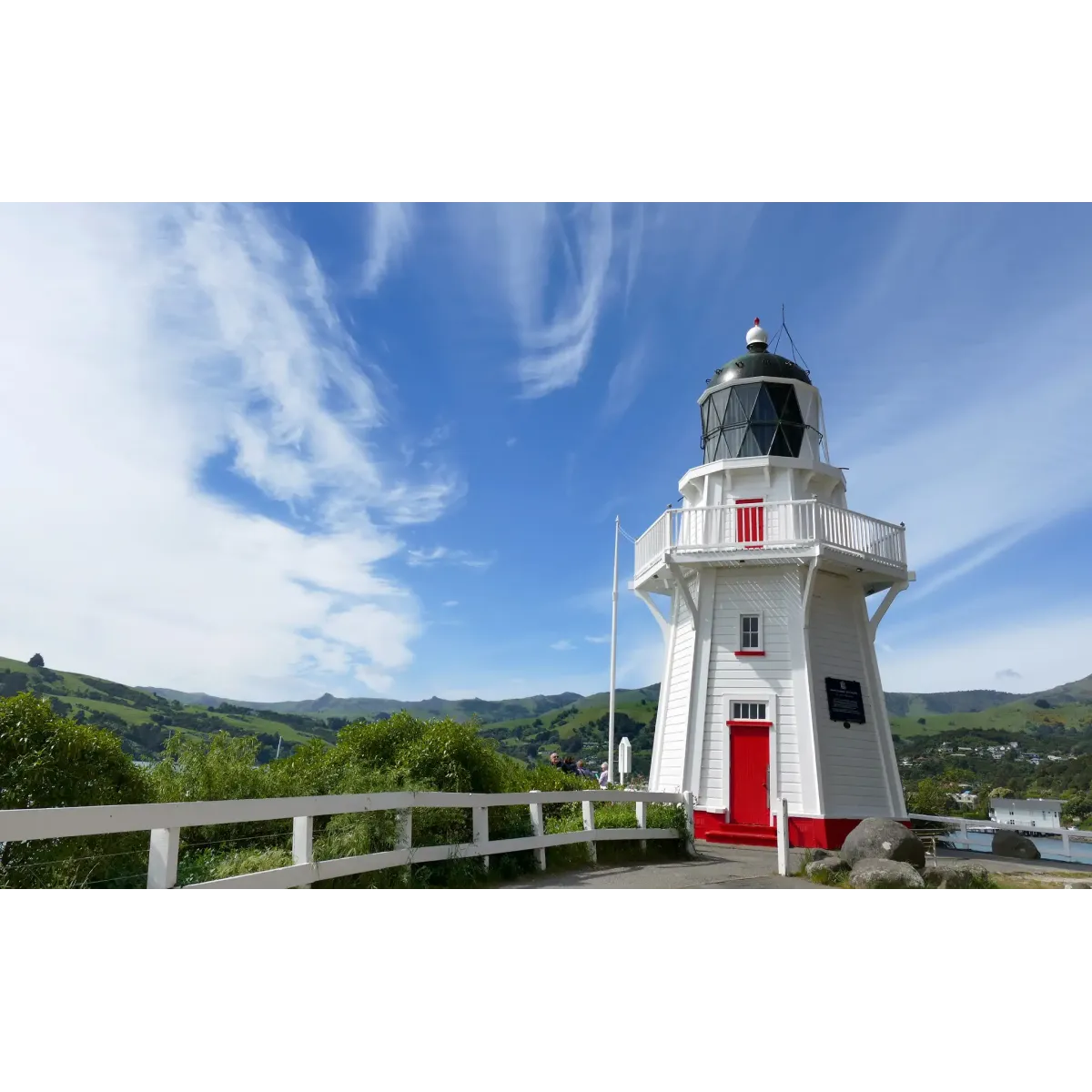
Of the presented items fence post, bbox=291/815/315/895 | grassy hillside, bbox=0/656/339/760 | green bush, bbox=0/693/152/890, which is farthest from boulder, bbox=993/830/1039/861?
green bush, bbox=0/693/152/890

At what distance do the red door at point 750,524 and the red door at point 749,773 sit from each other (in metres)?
2.58

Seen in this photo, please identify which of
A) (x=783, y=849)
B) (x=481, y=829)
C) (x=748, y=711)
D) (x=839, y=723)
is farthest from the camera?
(x=748, y=711)

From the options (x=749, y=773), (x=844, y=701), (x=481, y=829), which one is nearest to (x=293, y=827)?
(x=481, y=829)

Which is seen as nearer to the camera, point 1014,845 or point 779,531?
point 1014,845

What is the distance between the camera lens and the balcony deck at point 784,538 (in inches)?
425

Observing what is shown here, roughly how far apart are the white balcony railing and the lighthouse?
0.07ft

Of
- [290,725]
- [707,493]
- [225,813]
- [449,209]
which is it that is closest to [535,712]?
[290,725]

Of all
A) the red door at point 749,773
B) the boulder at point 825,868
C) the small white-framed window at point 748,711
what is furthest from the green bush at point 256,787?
the small white-framed window at point 748,711

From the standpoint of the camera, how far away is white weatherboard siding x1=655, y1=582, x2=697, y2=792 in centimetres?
1138

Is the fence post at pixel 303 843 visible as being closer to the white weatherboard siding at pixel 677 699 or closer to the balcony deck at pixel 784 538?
the white weatherboard siding at pixel 677 699

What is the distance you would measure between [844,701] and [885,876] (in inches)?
193

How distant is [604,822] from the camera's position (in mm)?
8750

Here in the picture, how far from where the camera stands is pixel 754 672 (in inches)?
440

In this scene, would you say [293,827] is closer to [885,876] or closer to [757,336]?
[885,876]
